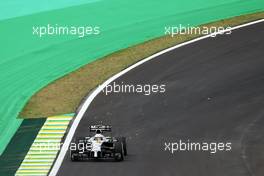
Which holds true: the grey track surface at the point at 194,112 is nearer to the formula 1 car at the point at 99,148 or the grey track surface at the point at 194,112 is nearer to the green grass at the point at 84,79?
the formula 1 car at the point at 99,148

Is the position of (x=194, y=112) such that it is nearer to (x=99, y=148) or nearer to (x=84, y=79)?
(x=99, y=148)

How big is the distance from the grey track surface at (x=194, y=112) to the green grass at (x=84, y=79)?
734 mm

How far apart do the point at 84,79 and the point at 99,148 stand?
658cm

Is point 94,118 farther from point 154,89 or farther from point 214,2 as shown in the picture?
point 214,2

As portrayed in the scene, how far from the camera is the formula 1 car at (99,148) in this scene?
1766cm

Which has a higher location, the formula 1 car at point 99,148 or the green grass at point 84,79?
the green grass at point 84,79

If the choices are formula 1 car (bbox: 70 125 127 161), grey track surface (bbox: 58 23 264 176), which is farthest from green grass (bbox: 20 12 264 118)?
formula 1 car (bbox: 70 125 127 161)

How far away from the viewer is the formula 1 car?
17.7m

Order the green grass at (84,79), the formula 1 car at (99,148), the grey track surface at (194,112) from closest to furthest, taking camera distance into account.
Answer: the grey track surface at (194,112) < the formula 1 car at (99,148) < the green grass at (84,79)

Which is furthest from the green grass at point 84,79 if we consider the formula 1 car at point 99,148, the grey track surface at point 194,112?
the formula 1 car at point 99,148

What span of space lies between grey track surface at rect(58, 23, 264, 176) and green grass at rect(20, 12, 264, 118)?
28.9 inches

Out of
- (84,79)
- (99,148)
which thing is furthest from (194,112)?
(84,79)

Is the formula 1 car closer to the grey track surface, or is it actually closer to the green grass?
the grey track surface

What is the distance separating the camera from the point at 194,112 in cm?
2088
